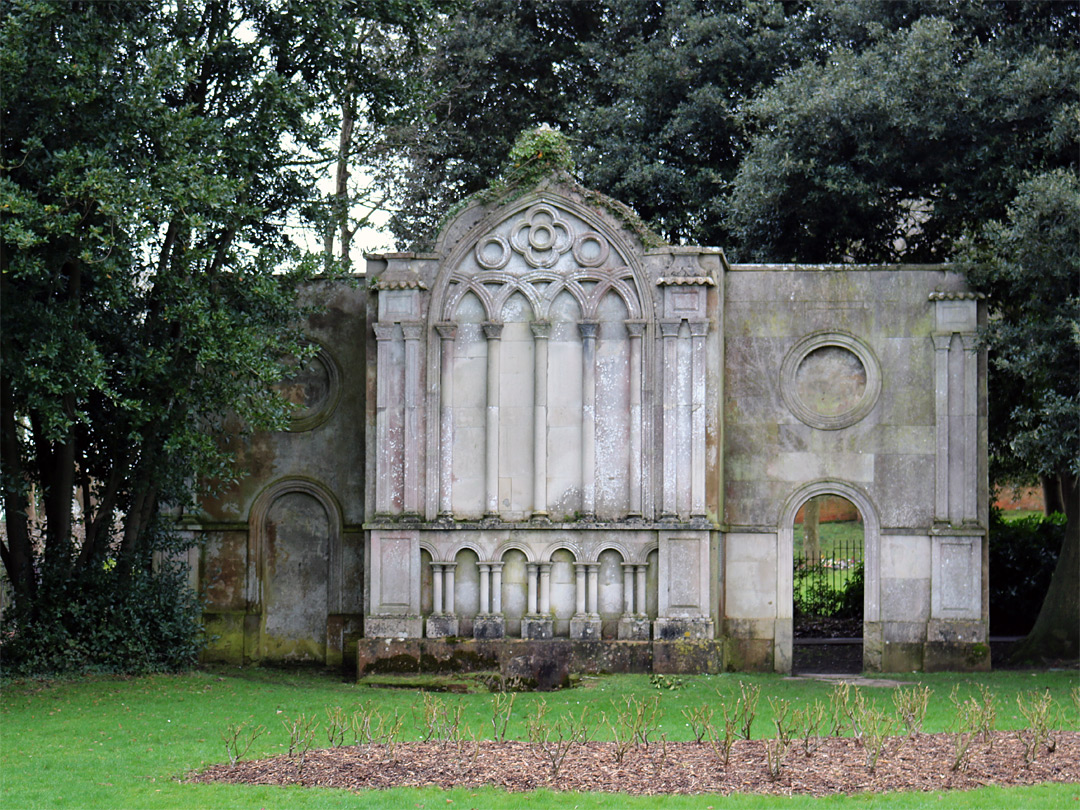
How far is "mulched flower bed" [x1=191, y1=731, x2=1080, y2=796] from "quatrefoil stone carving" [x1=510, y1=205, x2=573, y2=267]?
965 centimetres

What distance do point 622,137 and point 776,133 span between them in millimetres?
4392

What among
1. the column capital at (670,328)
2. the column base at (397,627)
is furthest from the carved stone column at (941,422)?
the column base at (397,627)

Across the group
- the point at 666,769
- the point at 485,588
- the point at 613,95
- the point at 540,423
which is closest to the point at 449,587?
the point at 485,588

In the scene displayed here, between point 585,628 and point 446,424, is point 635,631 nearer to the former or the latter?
point 585,628

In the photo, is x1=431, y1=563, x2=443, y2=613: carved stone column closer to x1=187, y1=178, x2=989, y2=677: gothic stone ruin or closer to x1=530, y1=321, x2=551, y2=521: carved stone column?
x1=187, y1=178, x2=989, y2=677: gothic stone ruin

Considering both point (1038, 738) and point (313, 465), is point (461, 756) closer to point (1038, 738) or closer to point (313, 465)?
point (1038, 738)

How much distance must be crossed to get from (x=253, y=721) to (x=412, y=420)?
604 centimetres

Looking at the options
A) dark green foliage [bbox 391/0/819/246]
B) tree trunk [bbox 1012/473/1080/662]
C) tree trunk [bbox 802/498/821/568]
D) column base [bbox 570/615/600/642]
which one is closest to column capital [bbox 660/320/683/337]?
column base [bbox 570/615/600/642]

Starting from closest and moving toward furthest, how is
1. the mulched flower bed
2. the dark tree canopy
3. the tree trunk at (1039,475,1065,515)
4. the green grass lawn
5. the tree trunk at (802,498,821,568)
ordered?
the green grass lawn
the mulched flower bed
the dark tree canopy
the tree trunk at (1039,475,1065,515)
the tree trunk at (802,498,821,568)

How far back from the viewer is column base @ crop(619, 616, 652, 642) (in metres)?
20.6

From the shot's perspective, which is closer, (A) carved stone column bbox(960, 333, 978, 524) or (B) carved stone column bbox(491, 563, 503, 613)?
(B) carved stone column bbox(491, 563, 503, 613)

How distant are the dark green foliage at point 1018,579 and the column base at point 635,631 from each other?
911cm

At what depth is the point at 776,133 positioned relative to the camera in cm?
2459

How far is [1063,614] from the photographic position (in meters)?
22.1
